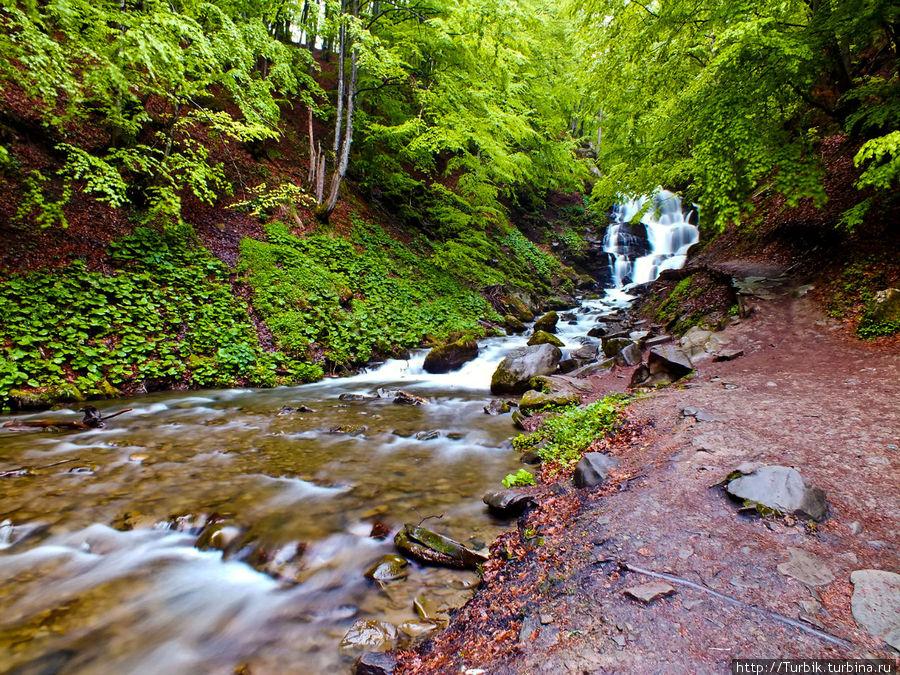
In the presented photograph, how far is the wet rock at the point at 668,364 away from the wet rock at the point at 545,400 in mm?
1494

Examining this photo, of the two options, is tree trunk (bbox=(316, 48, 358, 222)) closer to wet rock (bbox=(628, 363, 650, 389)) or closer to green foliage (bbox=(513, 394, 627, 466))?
green foliage (bbox=(513, 394, 627, 466))

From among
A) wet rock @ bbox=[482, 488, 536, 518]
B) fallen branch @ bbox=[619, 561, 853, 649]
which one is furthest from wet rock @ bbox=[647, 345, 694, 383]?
fallen branch @ bbox=[619, 561, 853, 649]

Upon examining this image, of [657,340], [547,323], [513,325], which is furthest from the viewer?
[513,325]

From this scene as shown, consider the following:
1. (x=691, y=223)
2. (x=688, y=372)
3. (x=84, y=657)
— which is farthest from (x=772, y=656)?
(x=691, y=223)

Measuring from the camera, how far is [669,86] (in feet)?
28.6

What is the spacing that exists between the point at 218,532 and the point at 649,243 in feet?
82.4

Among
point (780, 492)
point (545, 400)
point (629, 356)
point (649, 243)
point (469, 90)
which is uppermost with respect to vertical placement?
point (469, 90)

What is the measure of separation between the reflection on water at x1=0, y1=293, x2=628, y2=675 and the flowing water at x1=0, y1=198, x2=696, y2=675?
0.05ft

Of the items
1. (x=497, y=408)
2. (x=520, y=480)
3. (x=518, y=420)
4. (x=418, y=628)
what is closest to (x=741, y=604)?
(x=418, y=628)

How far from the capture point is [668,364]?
6.40 m

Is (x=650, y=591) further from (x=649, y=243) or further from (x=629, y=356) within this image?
(x=649, y=243)

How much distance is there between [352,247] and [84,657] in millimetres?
11342

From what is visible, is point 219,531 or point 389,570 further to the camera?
point 219,531

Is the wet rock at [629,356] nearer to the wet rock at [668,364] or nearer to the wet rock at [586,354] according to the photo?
the wet rock at [586,354]
